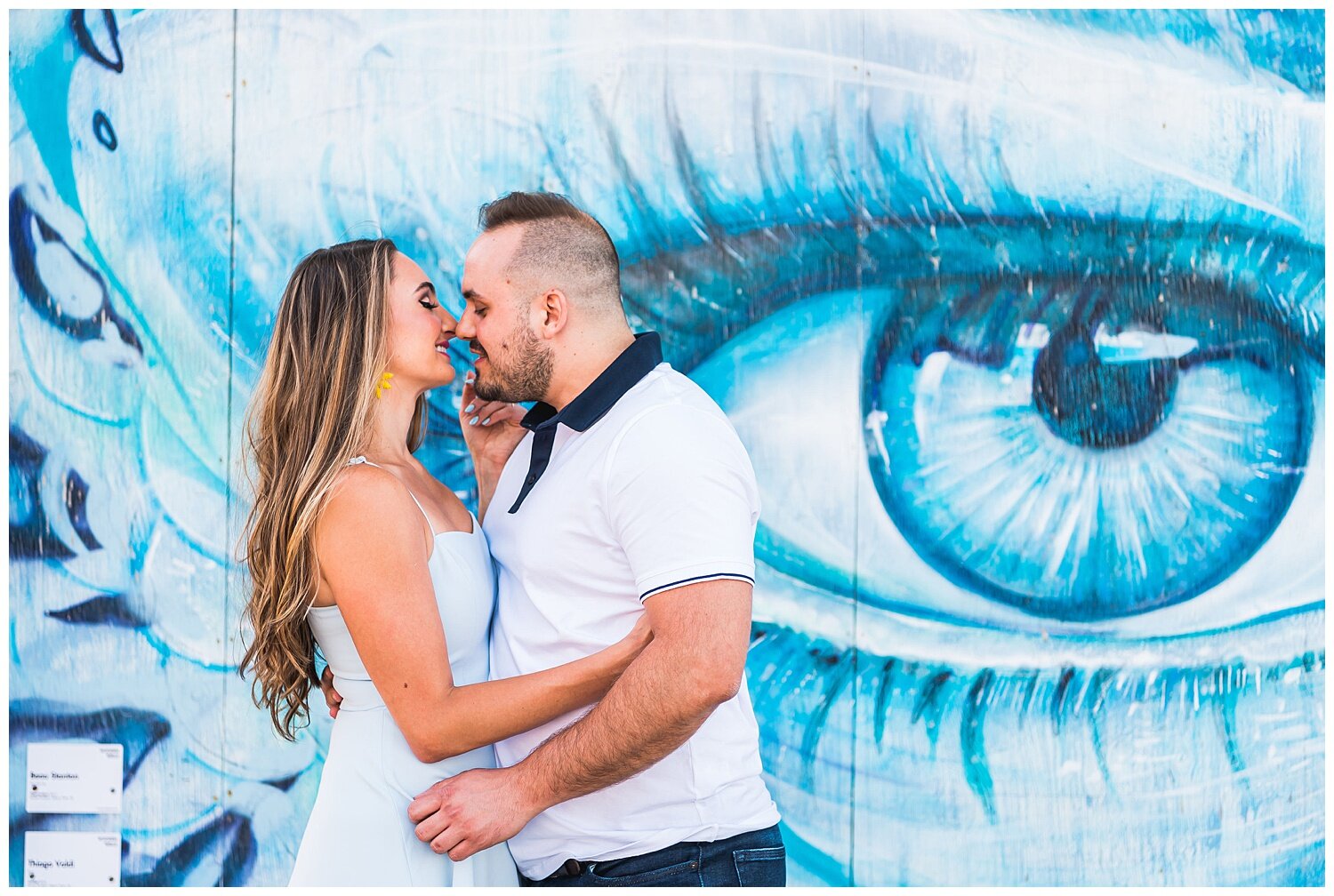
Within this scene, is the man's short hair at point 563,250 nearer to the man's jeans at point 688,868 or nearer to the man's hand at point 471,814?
the man's hand at point 471,814

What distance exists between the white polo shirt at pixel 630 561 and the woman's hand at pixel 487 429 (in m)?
0.44

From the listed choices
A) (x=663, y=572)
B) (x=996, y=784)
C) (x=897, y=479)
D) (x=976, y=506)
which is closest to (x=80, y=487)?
(x=663, y=572)

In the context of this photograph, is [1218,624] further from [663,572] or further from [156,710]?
[156,710]

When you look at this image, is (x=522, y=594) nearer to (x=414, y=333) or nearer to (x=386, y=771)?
(x=386, y=771)

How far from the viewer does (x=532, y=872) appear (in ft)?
6.91

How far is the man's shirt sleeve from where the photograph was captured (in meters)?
1.85

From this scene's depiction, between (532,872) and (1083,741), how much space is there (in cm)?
184

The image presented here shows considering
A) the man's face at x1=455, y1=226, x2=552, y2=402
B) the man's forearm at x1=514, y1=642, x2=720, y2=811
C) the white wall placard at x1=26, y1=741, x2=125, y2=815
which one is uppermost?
the man's face at x1=455, y1=226, x2=552, y2=402

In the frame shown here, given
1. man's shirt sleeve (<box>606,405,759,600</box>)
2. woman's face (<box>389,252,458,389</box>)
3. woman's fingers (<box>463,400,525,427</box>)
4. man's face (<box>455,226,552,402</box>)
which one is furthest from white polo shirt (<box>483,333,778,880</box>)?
woman's fingers (<box>463,400,525,427</box>)

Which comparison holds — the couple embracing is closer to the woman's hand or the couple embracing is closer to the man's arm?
the man's arm

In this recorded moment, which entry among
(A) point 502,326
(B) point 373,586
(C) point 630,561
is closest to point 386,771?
(B) point 373,586

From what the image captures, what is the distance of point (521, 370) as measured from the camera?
86.4 inches

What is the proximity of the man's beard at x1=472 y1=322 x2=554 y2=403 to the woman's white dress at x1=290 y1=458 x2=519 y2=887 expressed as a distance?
0.32 m

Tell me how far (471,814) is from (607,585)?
1.75 ft
